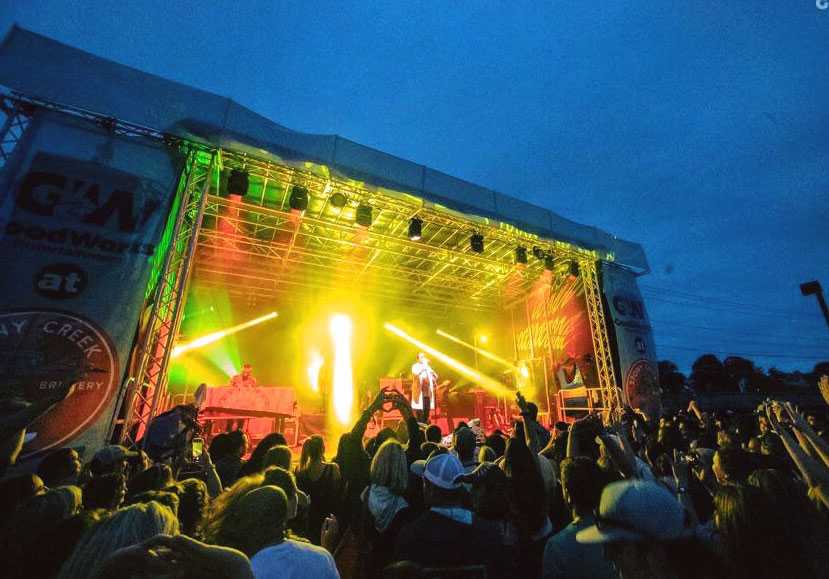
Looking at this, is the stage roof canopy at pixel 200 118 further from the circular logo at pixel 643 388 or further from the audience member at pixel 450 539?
the audience member at pixel 450 539

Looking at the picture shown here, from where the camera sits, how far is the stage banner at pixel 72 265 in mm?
5734

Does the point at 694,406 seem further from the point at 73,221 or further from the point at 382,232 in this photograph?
the point at 73,221

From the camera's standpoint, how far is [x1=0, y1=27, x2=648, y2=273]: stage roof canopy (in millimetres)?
6156

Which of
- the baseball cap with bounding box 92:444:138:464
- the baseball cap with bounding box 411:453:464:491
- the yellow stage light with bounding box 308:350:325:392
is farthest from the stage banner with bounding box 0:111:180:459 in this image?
the yellow stage light with bounding box 308:350:325:392

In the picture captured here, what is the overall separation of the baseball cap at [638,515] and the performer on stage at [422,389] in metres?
11.5

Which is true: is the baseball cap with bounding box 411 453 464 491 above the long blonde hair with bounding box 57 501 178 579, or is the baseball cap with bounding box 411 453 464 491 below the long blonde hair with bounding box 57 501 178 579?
above

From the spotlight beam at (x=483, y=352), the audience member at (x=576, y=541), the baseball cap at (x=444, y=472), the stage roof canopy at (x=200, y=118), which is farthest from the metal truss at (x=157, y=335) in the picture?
the spotlight beam at (x=483, y=352)

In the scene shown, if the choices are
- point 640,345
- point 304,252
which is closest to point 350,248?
point 304,252

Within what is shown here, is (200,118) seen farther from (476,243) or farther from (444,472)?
(444,472)

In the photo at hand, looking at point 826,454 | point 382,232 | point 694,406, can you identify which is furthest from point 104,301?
point 694,406

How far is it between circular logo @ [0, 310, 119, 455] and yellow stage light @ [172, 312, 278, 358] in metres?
8.19

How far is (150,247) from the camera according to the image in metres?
6.81

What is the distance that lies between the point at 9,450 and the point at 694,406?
734cm

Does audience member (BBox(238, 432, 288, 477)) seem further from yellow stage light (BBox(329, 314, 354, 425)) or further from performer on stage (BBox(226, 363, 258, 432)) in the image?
yellow stage light (BBox(329, 314, 354, 425))
